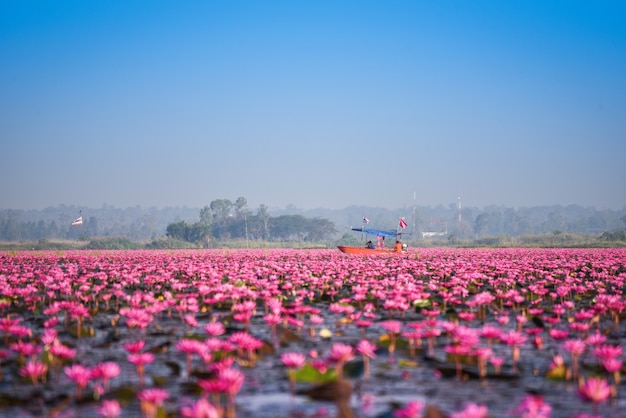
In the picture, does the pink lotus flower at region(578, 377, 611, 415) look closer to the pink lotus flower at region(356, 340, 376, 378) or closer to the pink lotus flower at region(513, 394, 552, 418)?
the pink lotus flower at region(513, 394, 552, 418)

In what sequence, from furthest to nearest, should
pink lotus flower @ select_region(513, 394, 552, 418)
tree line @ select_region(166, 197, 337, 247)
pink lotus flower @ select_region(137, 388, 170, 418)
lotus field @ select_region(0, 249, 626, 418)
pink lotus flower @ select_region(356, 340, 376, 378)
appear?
tree line @ select_region(166, 197, 337, 247)
pink lotus flower @ select_region(356, 340, 376, 378)
lotus field @ select_region(0, 249, 626, 418)
pink lotus flower @ select_region(137, 388, 170, 418)
pink lotus flower @ select_region(513, 394, 552, 418)

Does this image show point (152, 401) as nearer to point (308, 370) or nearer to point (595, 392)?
point (308, 370)

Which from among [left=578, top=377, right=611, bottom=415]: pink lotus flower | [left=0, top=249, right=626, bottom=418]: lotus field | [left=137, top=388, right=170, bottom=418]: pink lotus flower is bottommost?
[left=0, top=249, right=626, bottom=418]: lotus field

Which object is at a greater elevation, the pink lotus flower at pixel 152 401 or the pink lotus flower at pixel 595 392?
the pink lotus flower at pixel 595 392

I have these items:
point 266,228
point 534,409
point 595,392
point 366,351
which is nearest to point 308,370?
point 366,351

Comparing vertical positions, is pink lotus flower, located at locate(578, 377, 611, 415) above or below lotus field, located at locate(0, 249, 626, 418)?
above

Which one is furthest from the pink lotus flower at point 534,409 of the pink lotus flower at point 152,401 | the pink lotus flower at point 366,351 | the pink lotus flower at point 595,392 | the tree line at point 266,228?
the tree line at point 266,228

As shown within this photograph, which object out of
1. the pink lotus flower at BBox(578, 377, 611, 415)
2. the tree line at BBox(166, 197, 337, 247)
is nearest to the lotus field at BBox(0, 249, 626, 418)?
the pink lotus flower at BBox(578, 377, 611, 415)

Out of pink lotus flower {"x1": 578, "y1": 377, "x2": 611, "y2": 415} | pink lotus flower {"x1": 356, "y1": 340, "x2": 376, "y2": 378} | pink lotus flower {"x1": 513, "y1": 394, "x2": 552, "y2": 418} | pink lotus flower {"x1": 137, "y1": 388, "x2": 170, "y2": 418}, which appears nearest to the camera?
pink lotus flower {"x1": 513, "y1": 394, "x2": 552, "y2": 418}

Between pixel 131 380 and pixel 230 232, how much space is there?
435ft

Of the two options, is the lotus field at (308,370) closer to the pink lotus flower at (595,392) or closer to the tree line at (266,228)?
the pink lotus flower at (595,392)

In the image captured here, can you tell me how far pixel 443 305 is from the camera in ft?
32.1

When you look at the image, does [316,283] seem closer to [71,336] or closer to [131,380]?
[71,336]

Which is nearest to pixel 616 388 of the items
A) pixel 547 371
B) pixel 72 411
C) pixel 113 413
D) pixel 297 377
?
pixel 547 371
